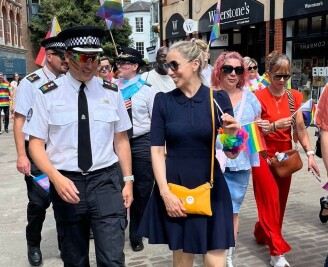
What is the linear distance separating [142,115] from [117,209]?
1.73m

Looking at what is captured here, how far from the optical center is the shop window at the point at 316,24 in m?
13.9

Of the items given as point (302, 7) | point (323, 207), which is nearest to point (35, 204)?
point (323, 207)

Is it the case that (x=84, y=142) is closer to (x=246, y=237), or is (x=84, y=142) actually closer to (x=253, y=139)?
(x=253, y=139)

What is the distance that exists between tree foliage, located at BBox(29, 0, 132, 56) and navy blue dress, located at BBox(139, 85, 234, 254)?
36162mm

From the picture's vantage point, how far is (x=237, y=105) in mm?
3881

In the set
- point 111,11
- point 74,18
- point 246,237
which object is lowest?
point 246,237

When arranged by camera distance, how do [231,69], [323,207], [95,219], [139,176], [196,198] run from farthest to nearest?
[323,207] < [139,176] < [231,69] < [95,219] < [196,198]

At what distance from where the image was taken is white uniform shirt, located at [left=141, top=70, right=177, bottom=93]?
16.1 feet

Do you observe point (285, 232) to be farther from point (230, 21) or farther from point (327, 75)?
point (230, 21)

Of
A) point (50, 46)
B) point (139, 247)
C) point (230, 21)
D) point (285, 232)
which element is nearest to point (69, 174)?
point (50, 46)

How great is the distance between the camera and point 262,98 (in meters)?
4.21

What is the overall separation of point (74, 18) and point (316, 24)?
99.9 ft

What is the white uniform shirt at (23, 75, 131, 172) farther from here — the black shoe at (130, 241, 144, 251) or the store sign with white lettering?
the store sign with white lettering

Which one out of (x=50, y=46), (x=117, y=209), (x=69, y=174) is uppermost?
(x=50, y=46)
